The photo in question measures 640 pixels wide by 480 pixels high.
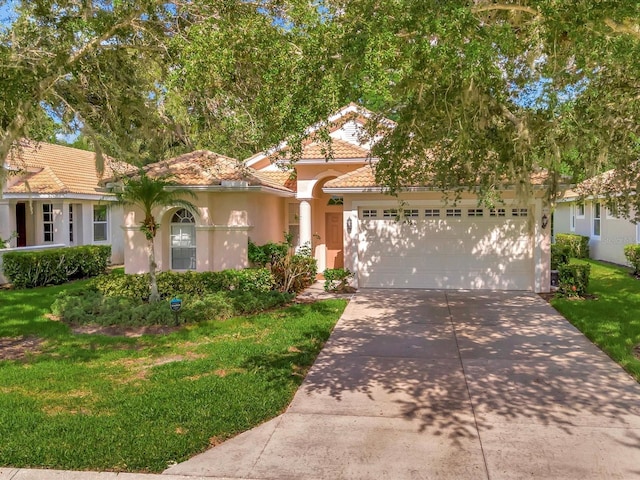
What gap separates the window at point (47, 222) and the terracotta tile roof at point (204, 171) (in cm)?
724

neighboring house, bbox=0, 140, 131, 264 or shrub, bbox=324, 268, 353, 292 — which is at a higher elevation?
neighboring house, bbox=0, 140, 131, 264

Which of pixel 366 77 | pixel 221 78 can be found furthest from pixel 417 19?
pixel 221 78

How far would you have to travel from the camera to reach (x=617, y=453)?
15.5ft

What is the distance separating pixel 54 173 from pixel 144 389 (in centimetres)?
1604

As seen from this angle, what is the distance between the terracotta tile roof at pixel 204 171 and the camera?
540 inches

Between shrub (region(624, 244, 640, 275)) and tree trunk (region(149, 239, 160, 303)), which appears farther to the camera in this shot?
shrub (region(624, 244, 640, 275))

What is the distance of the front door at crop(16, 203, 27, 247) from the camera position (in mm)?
19938

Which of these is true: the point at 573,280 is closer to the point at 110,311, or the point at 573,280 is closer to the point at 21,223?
the point at 110,311

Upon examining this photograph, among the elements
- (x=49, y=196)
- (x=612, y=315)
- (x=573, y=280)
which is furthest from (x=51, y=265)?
(x=612, y=315)

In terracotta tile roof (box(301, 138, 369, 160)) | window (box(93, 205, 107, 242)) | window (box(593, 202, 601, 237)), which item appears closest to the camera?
terracotta tile roof (box(301, 138, 369, 160))

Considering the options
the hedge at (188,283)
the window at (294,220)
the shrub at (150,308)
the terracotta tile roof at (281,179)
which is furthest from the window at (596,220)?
the shrub at (150,308)

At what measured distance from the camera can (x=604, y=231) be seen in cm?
2161

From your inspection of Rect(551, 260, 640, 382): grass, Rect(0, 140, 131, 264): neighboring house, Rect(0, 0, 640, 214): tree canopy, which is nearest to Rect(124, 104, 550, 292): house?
Rect(551, 260, 640, 382): grass

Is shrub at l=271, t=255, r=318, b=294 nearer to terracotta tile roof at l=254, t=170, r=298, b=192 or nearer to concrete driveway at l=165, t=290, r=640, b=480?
terracotta tile roof at l=254, t=170, r=298, b=192
